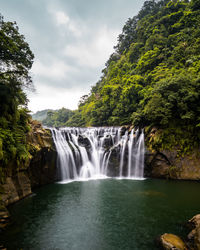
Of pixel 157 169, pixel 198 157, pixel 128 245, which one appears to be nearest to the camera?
pixel 128 245

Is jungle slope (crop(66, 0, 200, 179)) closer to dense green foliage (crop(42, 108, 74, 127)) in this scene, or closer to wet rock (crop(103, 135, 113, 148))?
wet rock (crop(103, 135, 113, 148))

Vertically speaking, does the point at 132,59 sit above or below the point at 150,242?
above

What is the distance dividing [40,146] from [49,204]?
16.3 feet

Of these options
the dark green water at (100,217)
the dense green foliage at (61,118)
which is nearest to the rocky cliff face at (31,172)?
the dark green water at (100,217)

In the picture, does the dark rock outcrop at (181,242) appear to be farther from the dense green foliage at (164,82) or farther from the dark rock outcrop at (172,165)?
the dense green foliage at (164,82)

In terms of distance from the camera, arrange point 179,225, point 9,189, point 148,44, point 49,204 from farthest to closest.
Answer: point 148,44
point 49,204
point 9,189
point 179,225

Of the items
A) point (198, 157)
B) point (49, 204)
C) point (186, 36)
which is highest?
point (186, 36)

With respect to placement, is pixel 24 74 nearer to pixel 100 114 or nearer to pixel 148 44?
pixel 100 114

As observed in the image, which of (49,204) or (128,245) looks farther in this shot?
(49,204)

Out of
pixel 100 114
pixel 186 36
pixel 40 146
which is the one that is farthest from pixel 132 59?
pixel 40 146

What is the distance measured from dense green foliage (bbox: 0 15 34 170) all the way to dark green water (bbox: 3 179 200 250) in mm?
3248

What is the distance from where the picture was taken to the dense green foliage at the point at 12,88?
792cm

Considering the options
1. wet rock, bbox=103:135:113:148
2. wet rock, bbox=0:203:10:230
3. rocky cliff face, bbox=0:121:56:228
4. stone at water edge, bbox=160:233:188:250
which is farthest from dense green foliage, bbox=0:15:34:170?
wet rock, bbox=103:135:113:148

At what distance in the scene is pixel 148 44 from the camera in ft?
92.1
